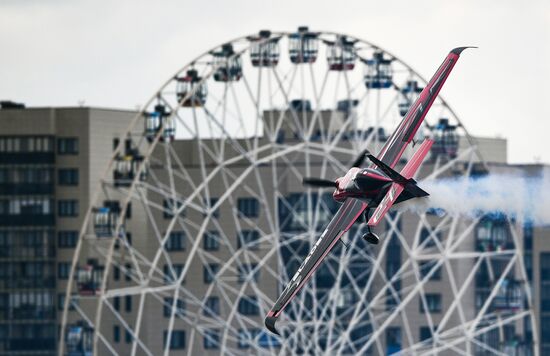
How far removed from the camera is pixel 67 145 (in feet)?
617

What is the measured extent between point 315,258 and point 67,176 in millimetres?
111181

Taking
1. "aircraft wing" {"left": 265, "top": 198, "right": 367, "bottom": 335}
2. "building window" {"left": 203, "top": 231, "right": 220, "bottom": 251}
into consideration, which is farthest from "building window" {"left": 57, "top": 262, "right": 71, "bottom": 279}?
"aircraft wing" {"left": 265, "top": 198, "right": 367, "bottom": 335}

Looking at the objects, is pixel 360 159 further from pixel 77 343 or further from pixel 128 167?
pixel 77 343

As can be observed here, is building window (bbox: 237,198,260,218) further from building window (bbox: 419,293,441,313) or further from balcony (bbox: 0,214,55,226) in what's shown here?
balcony (bbox: 0,214,55,226)

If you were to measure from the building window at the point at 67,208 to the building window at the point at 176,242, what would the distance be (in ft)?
33.1

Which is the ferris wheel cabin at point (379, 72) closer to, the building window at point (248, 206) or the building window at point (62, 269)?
the building window at point (248, 206)

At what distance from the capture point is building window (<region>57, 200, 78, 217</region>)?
189m

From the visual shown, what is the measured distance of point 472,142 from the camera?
137 metres

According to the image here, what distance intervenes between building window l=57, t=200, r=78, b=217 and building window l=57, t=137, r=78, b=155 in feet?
14.0

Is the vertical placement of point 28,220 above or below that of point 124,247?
above

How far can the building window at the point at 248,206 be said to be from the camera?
18062cm

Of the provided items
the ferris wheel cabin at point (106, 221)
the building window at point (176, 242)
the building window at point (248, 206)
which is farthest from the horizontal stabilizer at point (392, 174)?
the building window at point (176, 242)

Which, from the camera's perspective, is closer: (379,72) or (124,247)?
Answer: (379,72)

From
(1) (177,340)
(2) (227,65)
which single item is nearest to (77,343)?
(1) (177,340)
